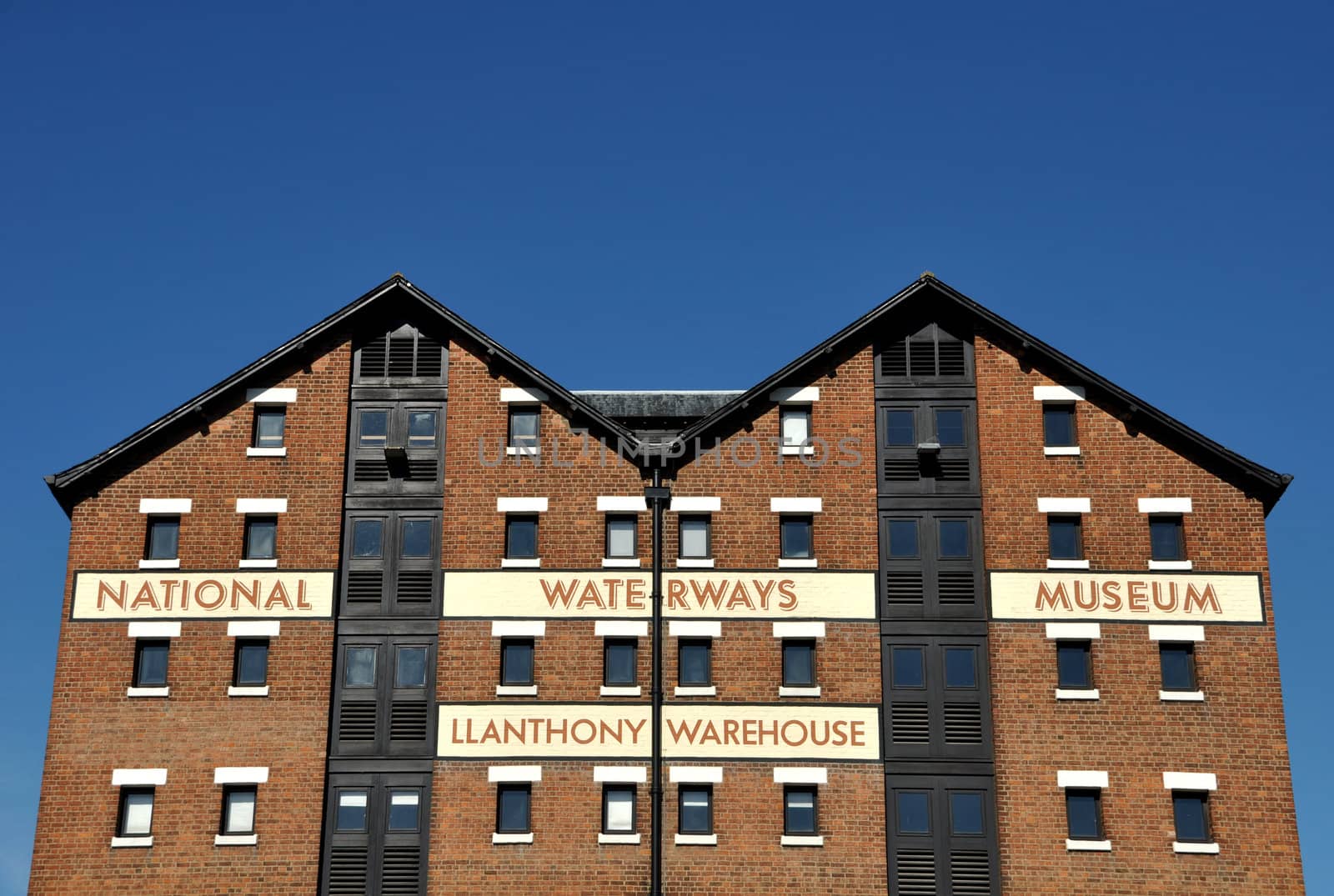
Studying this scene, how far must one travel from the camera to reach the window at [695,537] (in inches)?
1644

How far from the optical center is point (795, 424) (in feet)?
141

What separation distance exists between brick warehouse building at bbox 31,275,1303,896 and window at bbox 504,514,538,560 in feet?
0.27

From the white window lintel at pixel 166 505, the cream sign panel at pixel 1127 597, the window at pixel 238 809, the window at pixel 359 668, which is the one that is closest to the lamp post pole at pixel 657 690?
the window at pixel 359 668

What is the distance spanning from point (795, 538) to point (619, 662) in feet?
17.3

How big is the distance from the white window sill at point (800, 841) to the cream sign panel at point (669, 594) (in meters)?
5.21

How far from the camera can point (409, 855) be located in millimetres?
39031

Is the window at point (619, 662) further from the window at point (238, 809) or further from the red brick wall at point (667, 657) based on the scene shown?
the window at point (238, 809)

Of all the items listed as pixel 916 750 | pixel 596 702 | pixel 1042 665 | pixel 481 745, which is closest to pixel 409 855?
pixel 481 745

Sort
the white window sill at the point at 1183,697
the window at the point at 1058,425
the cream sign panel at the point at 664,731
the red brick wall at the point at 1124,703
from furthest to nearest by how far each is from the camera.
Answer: the window at the point at 1058,425 < the white window sill at the point at 1183,697 < the cream sign panel at the point at 664,731 < the red brick wall at the point at 1124,703

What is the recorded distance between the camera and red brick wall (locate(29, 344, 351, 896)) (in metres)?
38.9

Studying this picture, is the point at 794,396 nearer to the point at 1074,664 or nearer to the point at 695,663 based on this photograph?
the point at 695,663

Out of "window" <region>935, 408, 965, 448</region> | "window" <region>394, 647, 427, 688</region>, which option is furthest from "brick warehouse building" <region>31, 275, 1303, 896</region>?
"window" <region>935, 408, 965, 448</region>

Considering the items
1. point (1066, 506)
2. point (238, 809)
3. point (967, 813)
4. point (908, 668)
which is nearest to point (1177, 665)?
point (1066, 506)

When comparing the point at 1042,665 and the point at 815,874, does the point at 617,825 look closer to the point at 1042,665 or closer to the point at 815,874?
the point at 815,874
